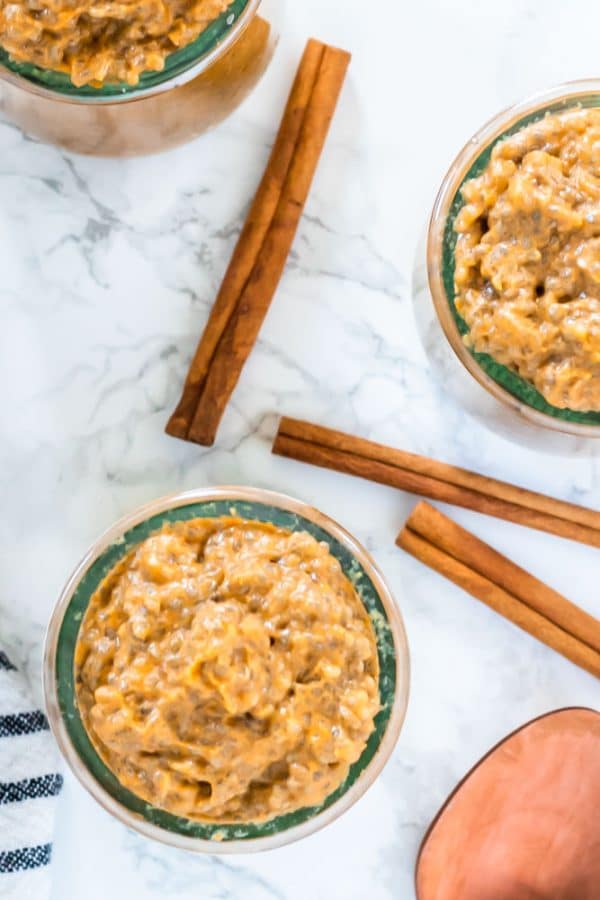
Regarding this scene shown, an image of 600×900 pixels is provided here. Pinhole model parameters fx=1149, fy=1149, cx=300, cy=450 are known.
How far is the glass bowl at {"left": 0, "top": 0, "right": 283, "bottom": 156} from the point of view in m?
1.09

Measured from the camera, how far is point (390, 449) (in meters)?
1.42

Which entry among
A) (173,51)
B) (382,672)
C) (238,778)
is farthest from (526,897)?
(173,51)

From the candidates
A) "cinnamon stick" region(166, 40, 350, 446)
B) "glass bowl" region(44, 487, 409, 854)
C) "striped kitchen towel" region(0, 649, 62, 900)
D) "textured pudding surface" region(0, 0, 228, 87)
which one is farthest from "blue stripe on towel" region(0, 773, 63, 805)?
"textured pudding surface" region(0, 0, 228, 87)

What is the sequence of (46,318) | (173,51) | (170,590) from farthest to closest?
1. (46,318)
2. (170,590)
3. (173,51)

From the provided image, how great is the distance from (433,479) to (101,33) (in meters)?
0.66

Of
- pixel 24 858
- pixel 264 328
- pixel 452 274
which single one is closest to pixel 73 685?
pixel 24 858

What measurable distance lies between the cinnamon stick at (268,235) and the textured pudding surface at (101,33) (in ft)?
1.08

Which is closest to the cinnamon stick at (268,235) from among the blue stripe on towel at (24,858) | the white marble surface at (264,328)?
the white marble surface at (264,328)

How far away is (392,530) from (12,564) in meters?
0.48

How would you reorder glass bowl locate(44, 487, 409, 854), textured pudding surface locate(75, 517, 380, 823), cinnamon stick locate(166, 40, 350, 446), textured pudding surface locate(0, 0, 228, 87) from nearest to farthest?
textured pudding surface locate(0, 0, 228, 87)
textured pudding surface locate(75, 517, 380, 823)
glass bowl locate(44, 487, 409, 854)
cinnamon stick locate(166, 40, 350, 446)

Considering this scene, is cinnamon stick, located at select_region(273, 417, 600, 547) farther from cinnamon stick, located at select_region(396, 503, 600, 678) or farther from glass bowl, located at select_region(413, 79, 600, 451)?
glass bowl, located at select_region(413, 79, 600, 451)

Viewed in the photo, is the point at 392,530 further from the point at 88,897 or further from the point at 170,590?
the point at 88,897

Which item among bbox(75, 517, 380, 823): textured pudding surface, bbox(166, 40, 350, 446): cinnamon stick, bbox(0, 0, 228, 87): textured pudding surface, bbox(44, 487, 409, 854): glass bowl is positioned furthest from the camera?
bbox(166, 40, 350, 446): cinnamon stick

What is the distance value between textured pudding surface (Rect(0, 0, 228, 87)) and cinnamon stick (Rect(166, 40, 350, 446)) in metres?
0.33
